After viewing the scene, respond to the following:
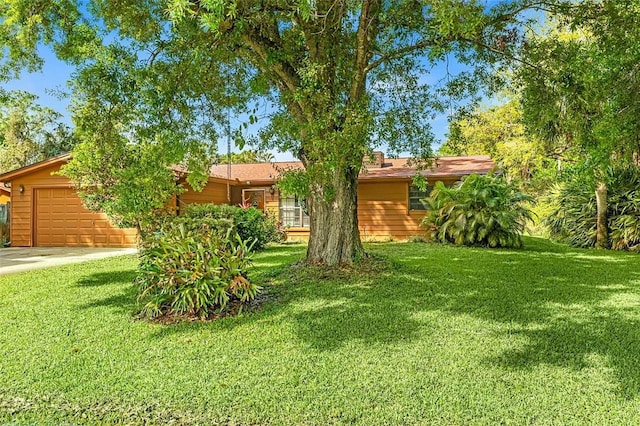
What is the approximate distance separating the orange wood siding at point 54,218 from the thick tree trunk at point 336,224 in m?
9.53

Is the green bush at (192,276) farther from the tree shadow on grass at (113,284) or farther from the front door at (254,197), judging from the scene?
the front door at (254,197)

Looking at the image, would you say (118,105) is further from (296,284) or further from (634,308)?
(634,308)

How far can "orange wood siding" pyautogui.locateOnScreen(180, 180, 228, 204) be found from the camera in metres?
14.9

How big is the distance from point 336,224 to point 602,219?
8.30 m

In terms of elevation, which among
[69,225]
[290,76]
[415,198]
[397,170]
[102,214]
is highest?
[290,76]

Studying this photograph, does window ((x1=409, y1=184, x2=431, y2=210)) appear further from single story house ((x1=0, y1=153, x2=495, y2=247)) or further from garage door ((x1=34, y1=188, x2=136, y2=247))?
garage door ((x1=34, y1=188, x2=136, y2=247))

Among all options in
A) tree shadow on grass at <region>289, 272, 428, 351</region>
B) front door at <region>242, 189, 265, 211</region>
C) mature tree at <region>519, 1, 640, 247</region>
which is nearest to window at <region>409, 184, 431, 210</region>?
front door at <region>242, 189, 265, 211</region>

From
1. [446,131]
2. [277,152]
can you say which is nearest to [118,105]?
[277,152]

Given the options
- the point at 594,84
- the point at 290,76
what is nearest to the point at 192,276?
the point at 290,76

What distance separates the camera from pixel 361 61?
271 inches

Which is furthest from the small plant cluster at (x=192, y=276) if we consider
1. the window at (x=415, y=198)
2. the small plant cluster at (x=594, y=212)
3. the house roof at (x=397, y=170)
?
the window at (x=415, y=198)

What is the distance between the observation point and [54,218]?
1527 cm

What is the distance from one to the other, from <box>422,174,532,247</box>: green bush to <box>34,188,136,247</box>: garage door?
385 inches

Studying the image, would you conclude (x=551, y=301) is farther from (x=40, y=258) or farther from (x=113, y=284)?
(x=40, y=258)
